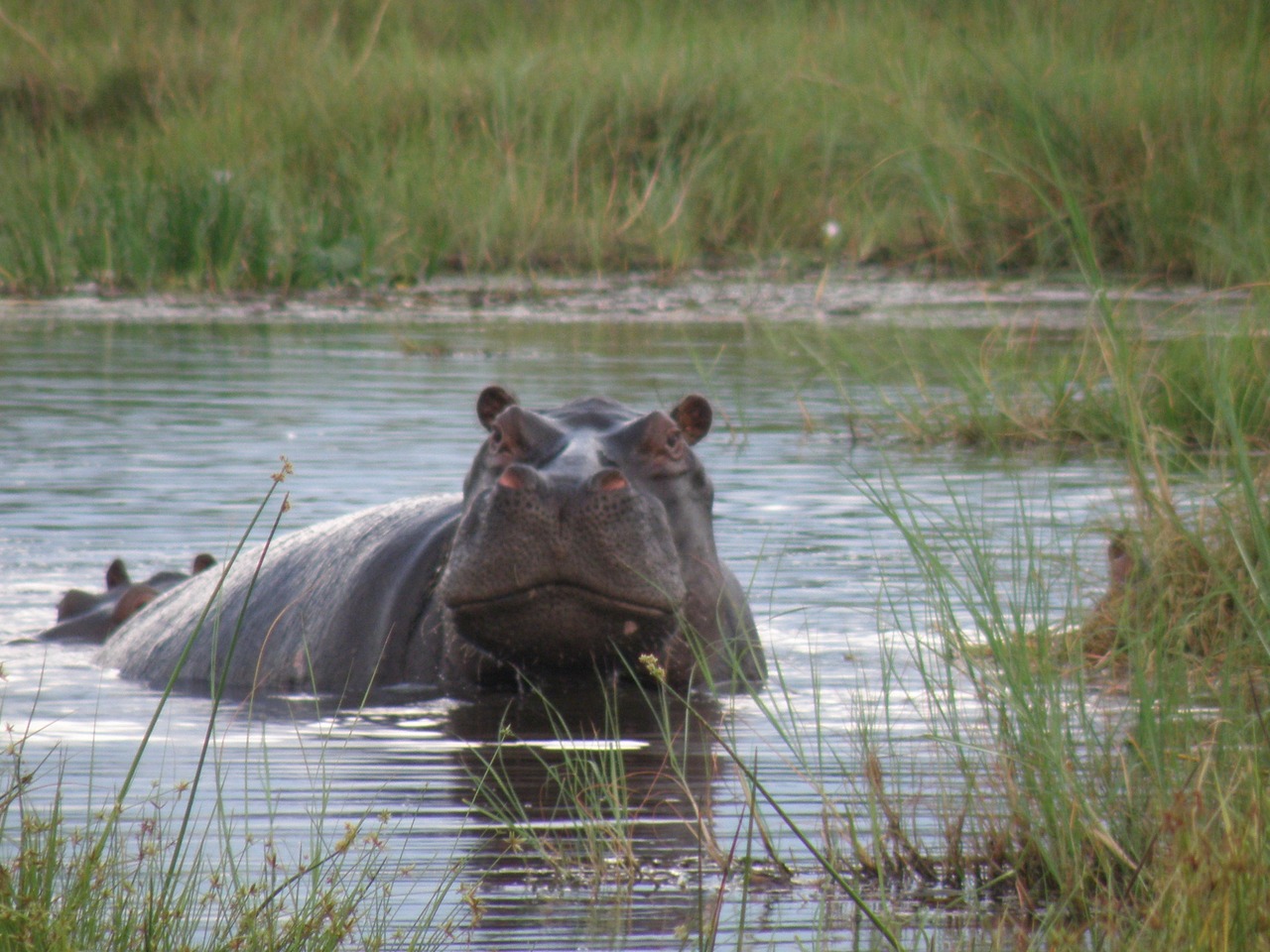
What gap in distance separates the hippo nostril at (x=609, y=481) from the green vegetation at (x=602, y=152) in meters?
7.81

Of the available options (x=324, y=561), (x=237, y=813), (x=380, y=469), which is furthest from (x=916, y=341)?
(x=237, y=813)

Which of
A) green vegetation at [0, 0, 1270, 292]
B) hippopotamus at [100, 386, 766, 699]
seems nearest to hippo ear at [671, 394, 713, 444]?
hippopotamus at [100, 386, 766, 699]

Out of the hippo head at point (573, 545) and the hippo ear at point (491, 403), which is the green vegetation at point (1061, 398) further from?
the hippo head at point (573, 545)

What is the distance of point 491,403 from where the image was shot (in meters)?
4.78

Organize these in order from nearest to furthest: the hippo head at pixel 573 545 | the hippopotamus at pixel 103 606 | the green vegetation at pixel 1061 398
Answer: the hippo head at pixel 573 545 < the hippopotamus at pixel 103 606 < the green vegetation at pixel 1061 398

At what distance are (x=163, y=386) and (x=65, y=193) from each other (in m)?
4.87

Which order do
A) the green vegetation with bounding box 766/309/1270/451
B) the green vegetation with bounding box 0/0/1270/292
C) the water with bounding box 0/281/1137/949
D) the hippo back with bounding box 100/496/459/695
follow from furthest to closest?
the green vegetation with bounding box 0/0/1270/292, the green vegetation with bounding box 766/309/1270/451, the hippo back with bounding box 100/496/459/695, the water with bounding box 0/281/1137/949

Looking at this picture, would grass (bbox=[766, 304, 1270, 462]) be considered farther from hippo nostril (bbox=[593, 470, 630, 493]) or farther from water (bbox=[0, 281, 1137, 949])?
hippo nostril (bbox=[593, 470, 630, 493])

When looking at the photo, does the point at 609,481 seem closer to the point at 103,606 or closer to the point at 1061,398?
the point at 103,606

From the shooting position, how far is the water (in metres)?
2.88

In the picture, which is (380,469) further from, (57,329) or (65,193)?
(65,193)

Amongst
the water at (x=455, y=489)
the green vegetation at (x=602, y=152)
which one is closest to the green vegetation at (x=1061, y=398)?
the water at (x=455, y=489)

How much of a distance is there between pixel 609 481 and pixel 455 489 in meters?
3.17

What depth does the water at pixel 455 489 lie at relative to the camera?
2.88m
